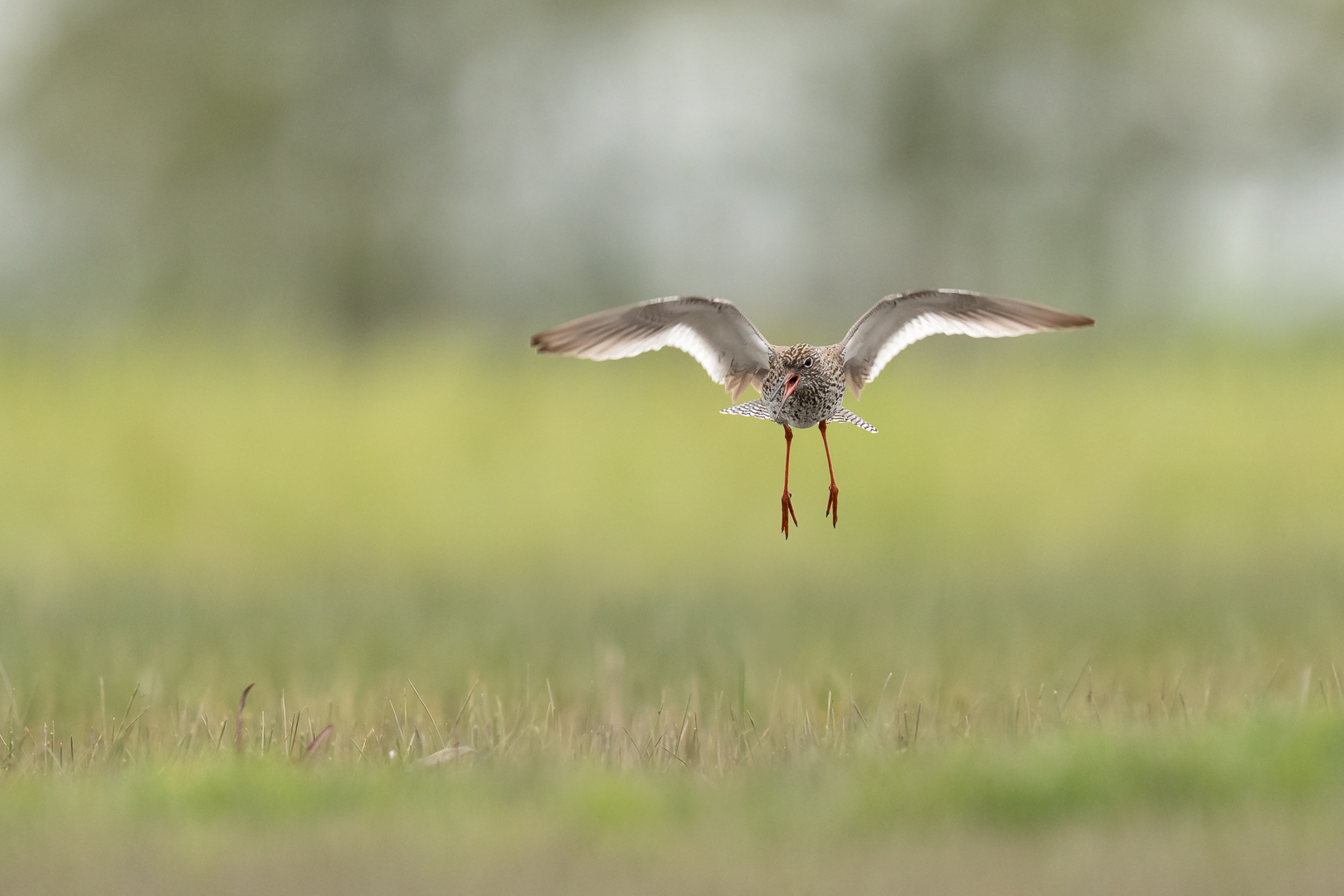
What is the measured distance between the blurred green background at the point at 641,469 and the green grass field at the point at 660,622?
0.03 meters

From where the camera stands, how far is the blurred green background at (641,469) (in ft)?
9.59

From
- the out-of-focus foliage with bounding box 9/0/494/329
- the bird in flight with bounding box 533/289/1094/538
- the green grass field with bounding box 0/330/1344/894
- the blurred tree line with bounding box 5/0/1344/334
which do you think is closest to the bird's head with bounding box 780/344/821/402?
the bird in flight with bounding box 533/289/1094/538

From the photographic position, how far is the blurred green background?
2.92 metres

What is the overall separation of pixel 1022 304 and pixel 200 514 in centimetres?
746

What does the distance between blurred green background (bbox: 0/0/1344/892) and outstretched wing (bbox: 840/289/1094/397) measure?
0.96m

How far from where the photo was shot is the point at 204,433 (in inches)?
390

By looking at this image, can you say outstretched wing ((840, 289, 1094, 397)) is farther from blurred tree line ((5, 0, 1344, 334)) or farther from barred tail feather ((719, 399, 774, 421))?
blurred tree line ((5, 0, 1344, 334))

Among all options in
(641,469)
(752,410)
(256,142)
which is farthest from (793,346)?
(256,142)

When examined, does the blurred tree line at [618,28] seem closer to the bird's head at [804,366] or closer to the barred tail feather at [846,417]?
the bird's head at [804,366]

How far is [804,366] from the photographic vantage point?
2.71 m

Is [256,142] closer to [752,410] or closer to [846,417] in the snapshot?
[752,410]

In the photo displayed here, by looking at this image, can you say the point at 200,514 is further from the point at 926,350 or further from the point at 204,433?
the point at 926,350

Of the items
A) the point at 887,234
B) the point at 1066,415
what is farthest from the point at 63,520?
the point at 887,234

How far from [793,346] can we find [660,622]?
12.2 ft
